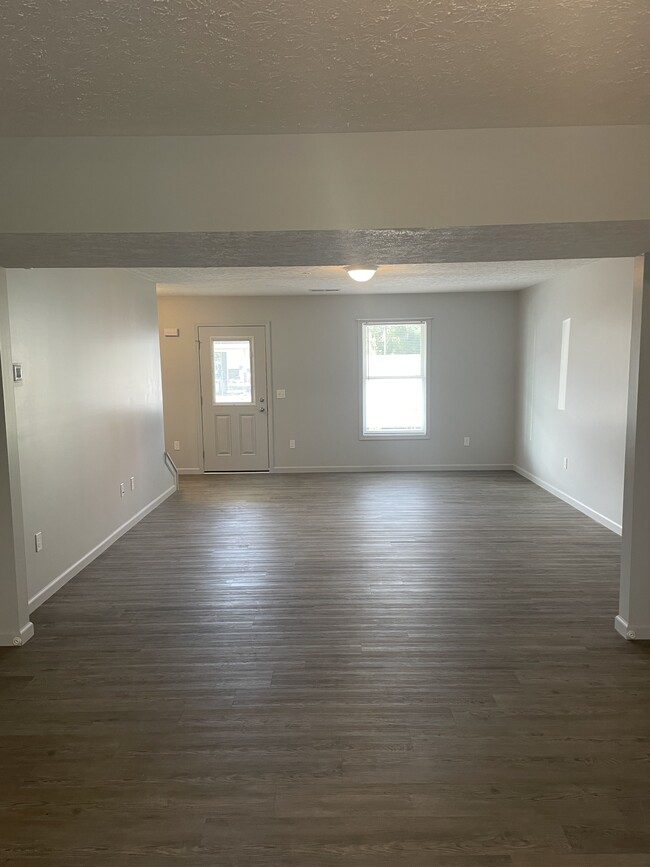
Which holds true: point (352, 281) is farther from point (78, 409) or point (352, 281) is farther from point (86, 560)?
point (86, 560)

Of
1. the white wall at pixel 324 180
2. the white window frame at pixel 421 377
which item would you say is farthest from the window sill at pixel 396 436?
the white wall at pixel 324 180

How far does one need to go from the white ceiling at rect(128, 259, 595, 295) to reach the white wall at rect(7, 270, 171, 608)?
0.68m

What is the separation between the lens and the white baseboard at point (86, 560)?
3637mm

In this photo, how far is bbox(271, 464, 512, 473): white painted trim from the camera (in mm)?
8023

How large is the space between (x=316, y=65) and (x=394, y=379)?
643 cm

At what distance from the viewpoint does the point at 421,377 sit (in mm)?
7973

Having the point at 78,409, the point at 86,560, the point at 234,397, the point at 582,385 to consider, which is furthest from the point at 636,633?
the point at 234,397

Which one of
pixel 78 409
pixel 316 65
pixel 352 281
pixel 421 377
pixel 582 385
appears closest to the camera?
pixel 316 65

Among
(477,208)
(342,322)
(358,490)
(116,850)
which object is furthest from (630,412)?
(342,322)

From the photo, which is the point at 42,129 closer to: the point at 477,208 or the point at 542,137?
the point at 477,208

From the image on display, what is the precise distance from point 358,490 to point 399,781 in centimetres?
490

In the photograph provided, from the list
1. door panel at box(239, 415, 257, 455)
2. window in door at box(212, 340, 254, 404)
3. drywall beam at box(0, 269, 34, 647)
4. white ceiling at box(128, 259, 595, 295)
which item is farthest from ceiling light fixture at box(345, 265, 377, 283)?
door panel at box(239, 415, 257, 455)

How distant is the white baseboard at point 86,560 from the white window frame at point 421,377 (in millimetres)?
3183

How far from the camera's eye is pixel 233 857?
173cm
